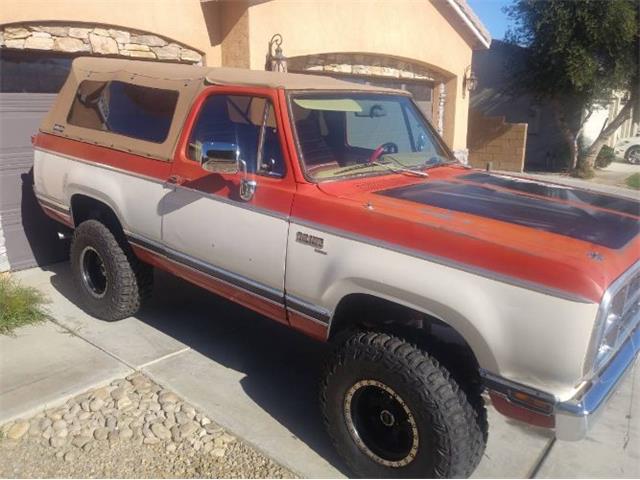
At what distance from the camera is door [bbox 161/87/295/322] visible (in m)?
3.39

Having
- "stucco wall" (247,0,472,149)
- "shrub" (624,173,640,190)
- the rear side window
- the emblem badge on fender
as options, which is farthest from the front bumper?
"shrub" (624,173,640,190)

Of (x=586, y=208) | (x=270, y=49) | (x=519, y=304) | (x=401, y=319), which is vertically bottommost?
(x=401, y=319)

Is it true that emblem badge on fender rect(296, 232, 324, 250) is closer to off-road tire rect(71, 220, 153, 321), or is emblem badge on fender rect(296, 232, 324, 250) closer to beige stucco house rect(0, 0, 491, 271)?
off-road tire rect(71, 220, 153, 321)

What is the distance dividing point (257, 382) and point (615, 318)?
91.5 inches

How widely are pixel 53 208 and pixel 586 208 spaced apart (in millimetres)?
4177

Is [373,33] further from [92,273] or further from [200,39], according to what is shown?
[92,273]

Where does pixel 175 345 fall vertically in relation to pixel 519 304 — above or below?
below

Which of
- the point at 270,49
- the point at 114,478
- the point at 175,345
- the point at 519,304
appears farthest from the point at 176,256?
the point at 270,49

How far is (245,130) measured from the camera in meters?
3.81

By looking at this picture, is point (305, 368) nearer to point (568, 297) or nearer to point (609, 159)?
point (568, 297)

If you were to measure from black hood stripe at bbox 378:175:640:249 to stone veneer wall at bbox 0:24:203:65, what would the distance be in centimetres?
423

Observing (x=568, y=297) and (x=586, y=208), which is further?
(x=586, y=208)

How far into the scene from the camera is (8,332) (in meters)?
4.61

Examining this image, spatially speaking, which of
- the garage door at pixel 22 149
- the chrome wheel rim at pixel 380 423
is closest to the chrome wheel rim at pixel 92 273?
the garage door at pixel 22 149
